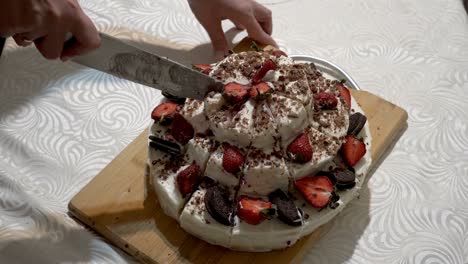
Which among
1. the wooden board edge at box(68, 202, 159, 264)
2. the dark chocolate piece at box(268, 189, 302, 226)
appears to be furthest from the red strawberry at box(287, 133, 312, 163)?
the wooden board edge at box(68, 202, 159, 264)

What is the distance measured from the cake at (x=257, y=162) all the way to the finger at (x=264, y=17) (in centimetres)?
56

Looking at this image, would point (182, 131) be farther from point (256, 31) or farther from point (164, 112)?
point (256, 31)

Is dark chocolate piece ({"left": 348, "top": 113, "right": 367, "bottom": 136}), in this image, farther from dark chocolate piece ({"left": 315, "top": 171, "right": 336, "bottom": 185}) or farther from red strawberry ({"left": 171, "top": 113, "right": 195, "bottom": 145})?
red strawberry ({"left": 171, "top": 113, "right": 195, "bottom": 145})

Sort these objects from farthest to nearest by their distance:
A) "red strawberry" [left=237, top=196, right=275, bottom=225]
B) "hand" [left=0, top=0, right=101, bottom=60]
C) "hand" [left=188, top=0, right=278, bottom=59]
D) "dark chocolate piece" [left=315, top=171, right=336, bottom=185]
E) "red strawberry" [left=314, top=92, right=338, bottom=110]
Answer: "hand" [left=188, top=0, right=278, bottom=59] → "red strawberry" [left=314, top=92, right=338, bottom=110] → "dark chocolate piece" [left=315, top=171, right=336, bottom=185] → "red strawberry" [left=237, top=196, right=275, bottom=225] → "hand" [left=0, top=0, right=101, bottom=60]

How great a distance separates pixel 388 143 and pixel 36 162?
127 centimetres

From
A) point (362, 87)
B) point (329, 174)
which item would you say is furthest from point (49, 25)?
point (362, 87)

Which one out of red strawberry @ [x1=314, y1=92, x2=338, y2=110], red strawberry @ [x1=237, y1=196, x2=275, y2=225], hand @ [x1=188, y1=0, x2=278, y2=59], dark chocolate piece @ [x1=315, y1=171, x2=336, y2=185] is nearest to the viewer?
red strawberry @ [x1=237, y1=196, x2=275, y2=225]

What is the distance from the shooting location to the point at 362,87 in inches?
87.2

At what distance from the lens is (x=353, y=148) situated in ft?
5.57

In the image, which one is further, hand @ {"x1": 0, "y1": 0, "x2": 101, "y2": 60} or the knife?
the knife

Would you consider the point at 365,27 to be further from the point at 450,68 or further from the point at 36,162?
the point at 36,162

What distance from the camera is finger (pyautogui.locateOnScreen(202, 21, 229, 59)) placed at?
2.23 meters

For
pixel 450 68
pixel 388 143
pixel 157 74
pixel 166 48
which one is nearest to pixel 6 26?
pixel 157 74

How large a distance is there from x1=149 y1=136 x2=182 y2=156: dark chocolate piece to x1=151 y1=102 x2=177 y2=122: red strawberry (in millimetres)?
75
